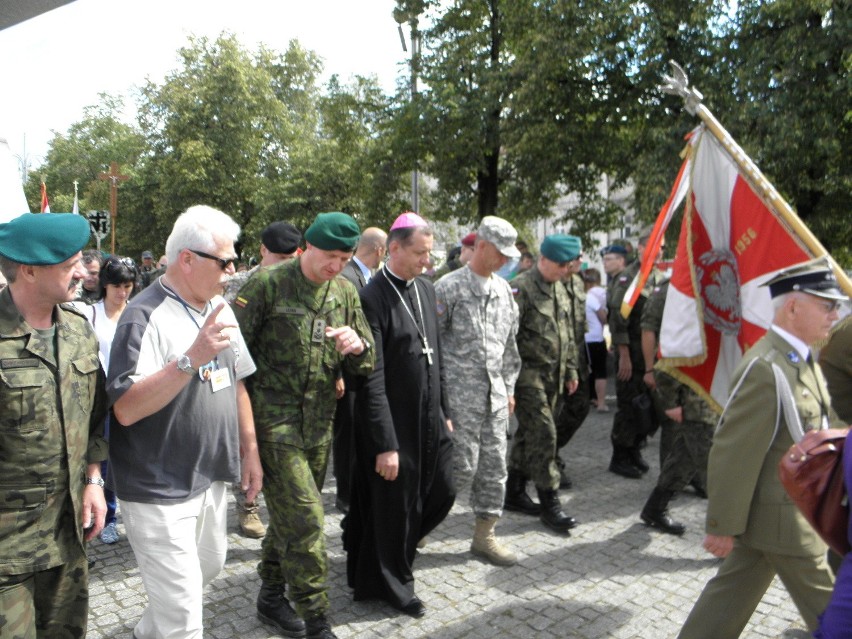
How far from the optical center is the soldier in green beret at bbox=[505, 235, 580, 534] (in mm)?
5422

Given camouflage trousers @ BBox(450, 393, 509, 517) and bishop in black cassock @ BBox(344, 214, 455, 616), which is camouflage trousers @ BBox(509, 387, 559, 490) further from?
bishop in black cassock @ BBox(344, 214, 455, 616)

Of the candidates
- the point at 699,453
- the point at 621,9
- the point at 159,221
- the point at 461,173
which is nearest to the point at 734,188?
the point at 699,453

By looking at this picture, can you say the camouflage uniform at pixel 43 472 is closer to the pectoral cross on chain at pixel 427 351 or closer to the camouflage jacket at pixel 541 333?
the pectoral cross on chain at pixel 427 351

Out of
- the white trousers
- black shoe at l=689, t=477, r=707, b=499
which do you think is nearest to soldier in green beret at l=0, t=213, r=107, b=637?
the white trousers

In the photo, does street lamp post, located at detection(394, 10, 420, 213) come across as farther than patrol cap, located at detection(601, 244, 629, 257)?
Yes

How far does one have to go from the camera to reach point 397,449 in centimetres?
402

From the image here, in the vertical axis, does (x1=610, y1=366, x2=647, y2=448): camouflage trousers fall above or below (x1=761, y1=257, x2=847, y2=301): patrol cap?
below

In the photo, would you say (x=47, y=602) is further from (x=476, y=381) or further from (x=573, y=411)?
(x=573, y=411)

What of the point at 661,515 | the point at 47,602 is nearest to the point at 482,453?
the point at 661,515

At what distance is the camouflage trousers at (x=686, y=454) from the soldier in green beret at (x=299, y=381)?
2.59m

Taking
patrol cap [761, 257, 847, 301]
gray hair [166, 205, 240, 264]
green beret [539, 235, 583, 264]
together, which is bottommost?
patrol cap [761, 257, 847, 301]

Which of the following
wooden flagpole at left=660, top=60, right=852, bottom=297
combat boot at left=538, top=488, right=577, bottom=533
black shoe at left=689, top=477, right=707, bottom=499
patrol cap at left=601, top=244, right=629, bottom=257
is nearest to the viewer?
wooden flagpole at left=660, top=60, right=852, bottom=297

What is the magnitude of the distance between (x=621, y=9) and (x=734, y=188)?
11.0 meters

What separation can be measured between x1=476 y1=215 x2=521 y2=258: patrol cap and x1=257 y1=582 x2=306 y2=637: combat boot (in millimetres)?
2353
